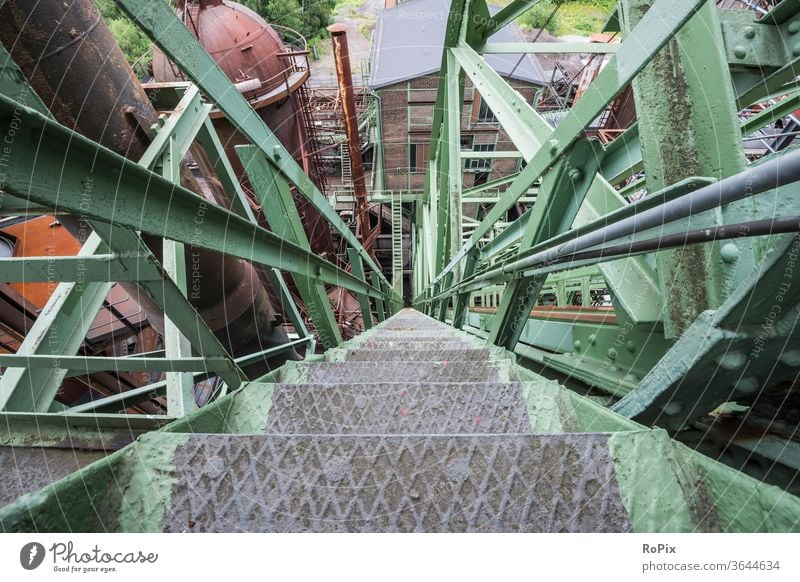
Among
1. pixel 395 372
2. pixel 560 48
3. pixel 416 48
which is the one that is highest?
pixel 416 48

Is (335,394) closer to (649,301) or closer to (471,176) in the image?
(649,301)

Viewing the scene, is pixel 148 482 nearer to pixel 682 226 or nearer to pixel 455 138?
pixel 682 226

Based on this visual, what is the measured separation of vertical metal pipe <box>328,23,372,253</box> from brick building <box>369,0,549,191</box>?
1.85m

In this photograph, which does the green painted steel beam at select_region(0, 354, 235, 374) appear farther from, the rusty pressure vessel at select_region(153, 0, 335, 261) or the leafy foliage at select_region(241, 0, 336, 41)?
the leafy foliage at select_region(241, 0, 336, 41)

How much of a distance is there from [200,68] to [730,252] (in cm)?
175

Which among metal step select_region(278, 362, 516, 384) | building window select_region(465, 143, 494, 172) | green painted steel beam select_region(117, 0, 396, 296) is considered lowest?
building window select_region(465, 143, 494, 172)

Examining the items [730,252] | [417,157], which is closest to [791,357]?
[730,252]

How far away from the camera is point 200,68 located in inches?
53.3

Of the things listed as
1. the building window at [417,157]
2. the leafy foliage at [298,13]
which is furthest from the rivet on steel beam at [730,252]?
the leafy foliage at [298,13]

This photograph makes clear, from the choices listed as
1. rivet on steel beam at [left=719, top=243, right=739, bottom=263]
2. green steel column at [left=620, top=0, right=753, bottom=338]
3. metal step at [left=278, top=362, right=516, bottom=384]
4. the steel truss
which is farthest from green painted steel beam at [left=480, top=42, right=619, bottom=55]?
metal step at [left=278, top=362, right=516, bottom=384]

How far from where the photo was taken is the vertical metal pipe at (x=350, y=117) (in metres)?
7.26

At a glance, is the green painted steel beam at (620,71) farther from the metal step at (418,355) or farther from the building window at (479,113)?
the building window at (479,113)

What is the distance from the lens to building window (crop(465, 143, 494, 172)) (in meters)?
10.9

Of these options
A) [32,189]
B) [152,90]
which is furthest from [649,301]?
[152,90]
